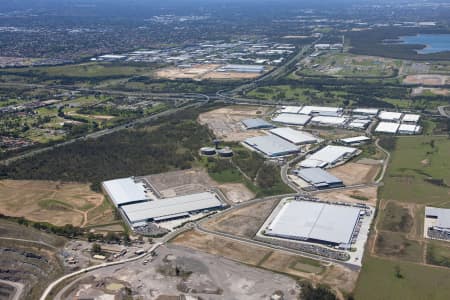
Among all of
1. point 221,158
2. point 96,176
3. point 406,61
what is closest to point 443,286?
point 221,158

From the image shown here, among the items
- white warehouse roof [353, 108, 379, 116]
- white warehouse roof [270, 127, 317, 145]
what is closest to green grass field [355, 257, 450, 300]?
white warehouse roof [270, 127, 317, 145]

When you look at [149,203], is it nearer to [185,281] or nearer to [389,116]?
[185,281]

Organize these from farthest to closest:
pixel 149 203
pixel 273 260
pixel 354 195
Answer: pixel 354 195 → pixel 149 203 → pixel 273 260

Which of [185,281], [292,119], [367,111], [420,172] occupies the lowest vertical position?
[367,111]

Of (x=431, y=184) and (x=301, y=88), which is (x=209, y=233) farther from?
(x=301, y=88)

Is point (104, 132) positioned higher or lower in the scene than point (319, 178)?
lower

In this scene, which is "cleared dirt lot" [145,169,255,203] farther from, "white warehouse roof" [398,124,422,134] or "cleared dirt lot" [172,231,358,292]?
"white warehouse roof" [398,124,422,134]

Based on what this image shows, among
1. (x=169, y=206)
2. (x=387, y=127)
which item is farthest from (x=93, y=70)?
(x=169, y=206)
